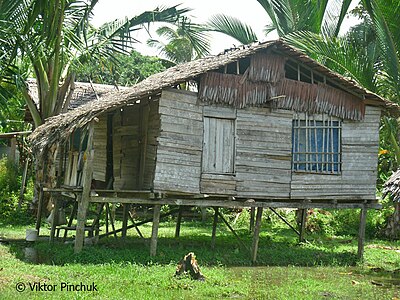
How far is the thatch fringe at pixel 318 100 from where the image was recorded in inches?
575

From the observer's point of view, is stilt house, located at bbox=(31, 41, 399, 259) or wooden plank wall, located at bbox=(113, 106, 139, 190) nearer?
stilt house, located at bbox=(31, 41, 399, 259)

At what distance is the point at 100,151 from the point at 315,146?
540 cm

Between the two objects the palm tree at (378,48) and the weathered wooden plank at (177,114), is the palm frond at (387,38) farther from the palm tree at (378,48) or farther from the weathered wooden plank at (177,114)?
the weathered wooden plank at (177,114)

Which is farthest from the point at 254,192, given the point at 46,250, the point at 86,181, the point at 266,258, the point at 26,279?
the point at 26,279

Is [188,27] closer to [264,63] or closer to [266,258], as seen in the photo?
[264,63]

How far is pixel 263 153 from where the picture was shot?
14406 millimetres

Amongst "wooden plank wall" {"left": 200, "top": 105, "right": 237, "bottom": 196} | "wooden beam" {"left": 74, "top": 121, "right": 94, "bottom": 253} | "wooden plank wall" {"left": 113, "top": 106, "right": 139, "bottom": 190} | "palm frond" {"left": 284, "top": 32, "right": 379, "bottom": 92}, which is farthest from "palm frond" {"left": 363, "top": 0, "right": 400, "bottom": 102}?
"wooden beam" {"left": 74, "top": 121, "right": 94, "bottom": 253}

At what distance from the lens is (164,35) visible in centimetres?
3038

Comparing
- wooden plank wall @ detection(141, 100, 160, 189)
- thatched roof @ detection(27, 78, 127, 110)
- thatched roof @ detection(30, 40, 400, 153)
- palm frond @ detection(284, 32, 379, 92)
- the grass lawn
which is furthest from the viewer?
thatched roof @ detection(27, 78, 127, 110)

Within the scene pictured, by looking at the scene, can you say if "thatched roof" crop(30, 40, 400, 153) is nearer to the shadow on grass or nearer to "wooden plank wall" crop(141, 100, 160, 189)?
"wooden plank wall" crop(141, 100, 160, 189)

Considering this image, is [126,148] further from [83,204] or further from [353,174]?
[353,174]

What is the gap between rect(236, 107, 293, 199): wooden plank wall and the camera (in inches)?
558

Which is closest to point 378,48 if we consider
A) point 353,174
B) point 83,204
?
point 353,174

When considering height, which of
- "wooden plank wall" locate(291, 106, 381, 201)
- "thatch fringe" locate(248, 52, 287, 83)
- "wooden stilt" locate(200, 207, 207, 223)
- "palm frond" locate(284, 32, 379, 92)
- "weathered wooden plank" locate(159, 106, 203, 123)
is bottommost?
"wooden stilt" locate(200, 207, 207, 223)
